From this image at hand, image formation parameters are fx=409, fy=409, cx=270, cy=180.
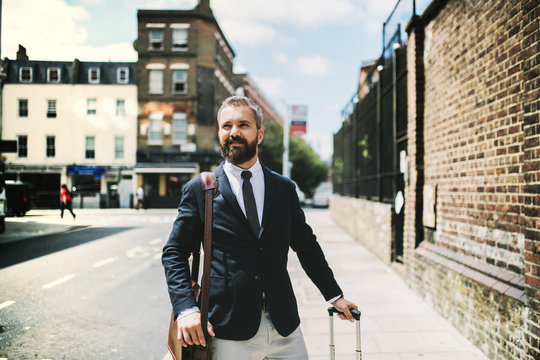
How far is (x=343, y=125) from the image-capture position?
16344 mm

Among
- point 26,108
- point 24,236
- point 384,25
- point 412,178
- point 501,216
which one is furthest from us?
point 26,108

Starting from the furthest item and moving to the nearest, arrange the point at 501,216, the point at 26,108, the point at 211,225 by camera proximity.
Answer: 1. the point at 26,108
2. the point at 501,216
3. the point at 211,225

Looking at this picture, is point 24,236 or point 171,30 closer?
point 24,236

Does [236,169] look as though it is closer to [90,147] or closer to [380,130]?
[380,130]

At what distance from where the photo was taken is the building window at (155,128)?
102 feet

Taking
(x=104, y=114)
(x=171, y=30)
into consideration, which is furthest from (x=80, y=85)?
(x=171, y=30)

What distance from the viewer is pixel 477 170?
4.26 m

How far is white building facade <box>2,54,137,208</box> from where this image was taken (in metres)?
30.0

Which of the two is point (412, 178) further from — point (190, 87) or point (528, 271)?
point (190, 87)

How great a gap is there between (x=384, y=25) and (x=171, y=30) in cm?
2646

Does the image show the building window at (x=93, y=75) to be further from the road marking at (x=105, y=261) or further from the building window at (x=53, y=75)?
the road marking at (x=105, y=261)

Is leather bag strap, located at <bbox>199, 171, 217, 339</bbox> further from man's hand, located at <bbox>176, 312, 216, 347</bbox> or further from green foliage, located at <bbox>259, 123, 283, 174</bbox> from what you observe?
green foliage, located at <bbox>259, 123, 283, 174</bbox>

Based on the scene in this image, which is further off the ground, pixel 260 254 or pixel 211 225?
pixel 211 225

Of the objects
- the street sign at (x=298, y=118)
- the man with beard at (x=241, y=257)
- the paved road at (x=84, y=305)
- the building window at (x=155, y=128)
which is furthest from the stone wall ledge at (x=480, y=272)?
the building window at (x=155, y=128)
